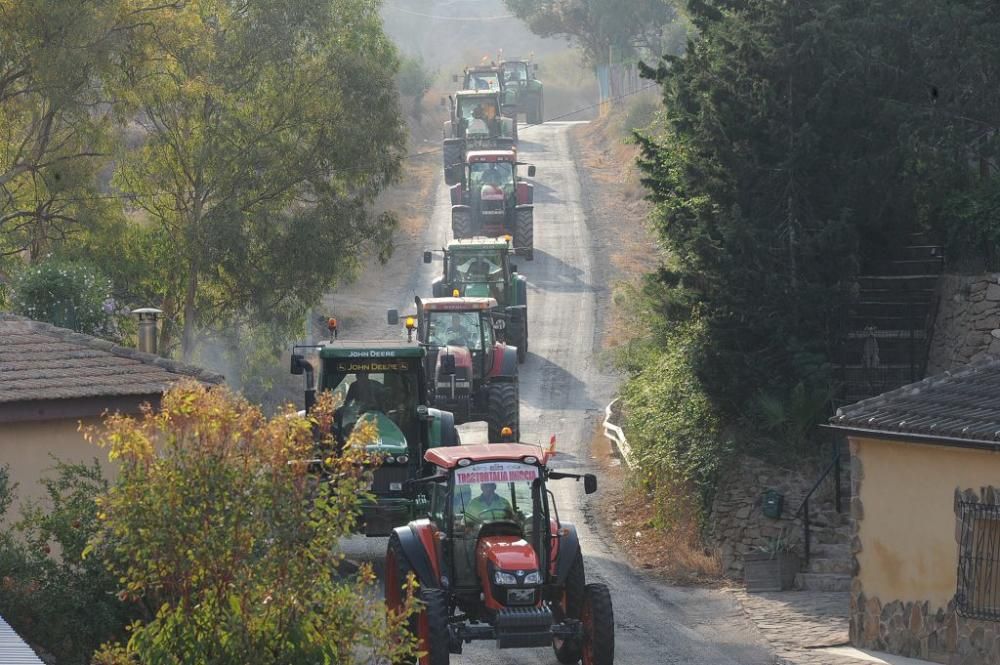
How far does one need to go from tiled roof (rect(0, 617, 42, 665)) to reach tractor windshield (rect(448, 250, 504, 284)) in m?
24.2

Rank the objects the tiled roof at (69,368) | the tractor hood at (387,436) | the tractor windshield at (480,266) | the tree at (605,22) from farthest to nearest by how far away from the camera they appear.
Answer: the tree at (605,22)
the tractor windshield at (480,266)
the tractor hood at (387,436)
the tiled roof at (69,368)

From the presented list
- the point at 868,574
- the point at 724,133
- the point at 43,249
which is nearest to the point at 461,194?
the point at 43,249

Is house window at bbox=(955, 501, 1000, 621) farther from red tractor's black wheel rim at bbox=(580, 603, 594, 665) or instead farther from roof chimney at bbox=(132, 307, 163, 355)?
roof chimney at bbox=(132, 307, 163, 355)

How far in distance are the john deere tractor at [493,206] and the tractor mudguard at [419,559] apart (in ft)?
87.7

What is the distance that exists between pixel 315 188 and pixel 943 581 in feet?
60.4

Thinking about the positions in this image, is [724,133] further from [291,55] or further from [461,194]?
[461,194]

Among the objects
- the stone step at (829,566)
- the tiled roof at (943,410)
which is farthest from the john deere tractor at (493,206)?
the tiled roof at (943,410)

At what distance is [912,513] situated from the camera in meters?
15.2

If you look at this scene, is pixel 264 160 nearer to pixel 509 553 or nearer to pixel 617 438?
pixel 617 438

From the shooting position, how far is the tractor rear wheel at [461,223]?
40047 mm

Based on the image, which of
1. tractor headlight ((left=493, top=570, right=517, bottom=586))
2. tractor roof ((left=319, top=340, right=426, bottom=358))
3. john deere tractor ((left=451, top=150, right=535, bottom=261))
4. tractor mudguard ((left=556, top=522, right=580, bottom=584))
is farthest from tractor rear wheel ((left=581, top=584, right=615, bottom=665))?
john deere tractor ((left=451, top=150, right=535, bottom=261))

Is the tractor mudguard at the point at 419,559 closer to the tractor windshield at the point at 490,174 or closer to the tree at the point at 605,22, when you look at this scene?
the tractor windshield at the point at 490,174

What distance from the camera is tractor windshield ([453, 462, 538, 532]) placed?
43.3 ft

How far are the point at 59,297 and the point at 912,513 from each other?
1381cm
